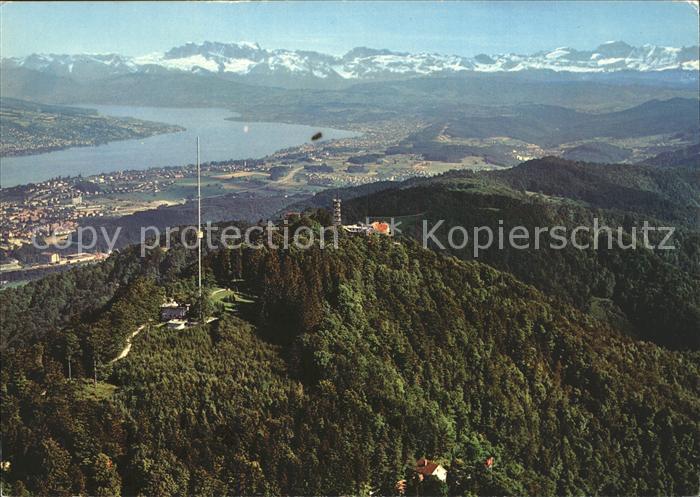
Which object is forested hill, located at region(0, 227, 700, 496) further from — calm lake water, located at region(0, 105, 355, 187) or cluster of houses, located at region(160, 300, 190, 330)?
calm lake water, located at region(0, 105, 355, 187)

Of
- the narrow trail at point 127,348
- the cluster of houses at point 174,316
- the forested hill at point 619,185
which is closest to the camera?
the narrow trail at point 127,348

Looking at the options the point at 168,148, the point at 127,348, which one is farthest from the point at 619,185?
the point at 127,348

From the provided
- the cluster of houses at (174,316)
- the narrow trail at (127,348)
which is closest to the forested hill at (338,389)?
the narrow trail at (127,348)

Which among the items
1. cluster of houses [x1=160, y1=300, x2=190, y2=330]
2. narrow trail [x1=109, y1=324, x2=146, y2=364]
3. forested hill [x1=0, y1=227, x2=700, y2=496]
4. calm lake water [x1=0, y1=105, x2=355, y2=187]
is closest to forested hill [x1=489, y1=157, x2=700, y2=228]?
calm lake water [x1=0, y1=105, x2=355, y2=187]

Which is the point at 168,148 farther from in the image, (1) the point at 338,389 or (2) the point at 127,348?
(1) the point at 338,389

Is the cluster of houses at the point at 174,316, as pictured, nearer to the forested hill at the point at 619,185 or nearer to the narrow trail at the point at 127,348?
the narrow trail at the point at 127,348
